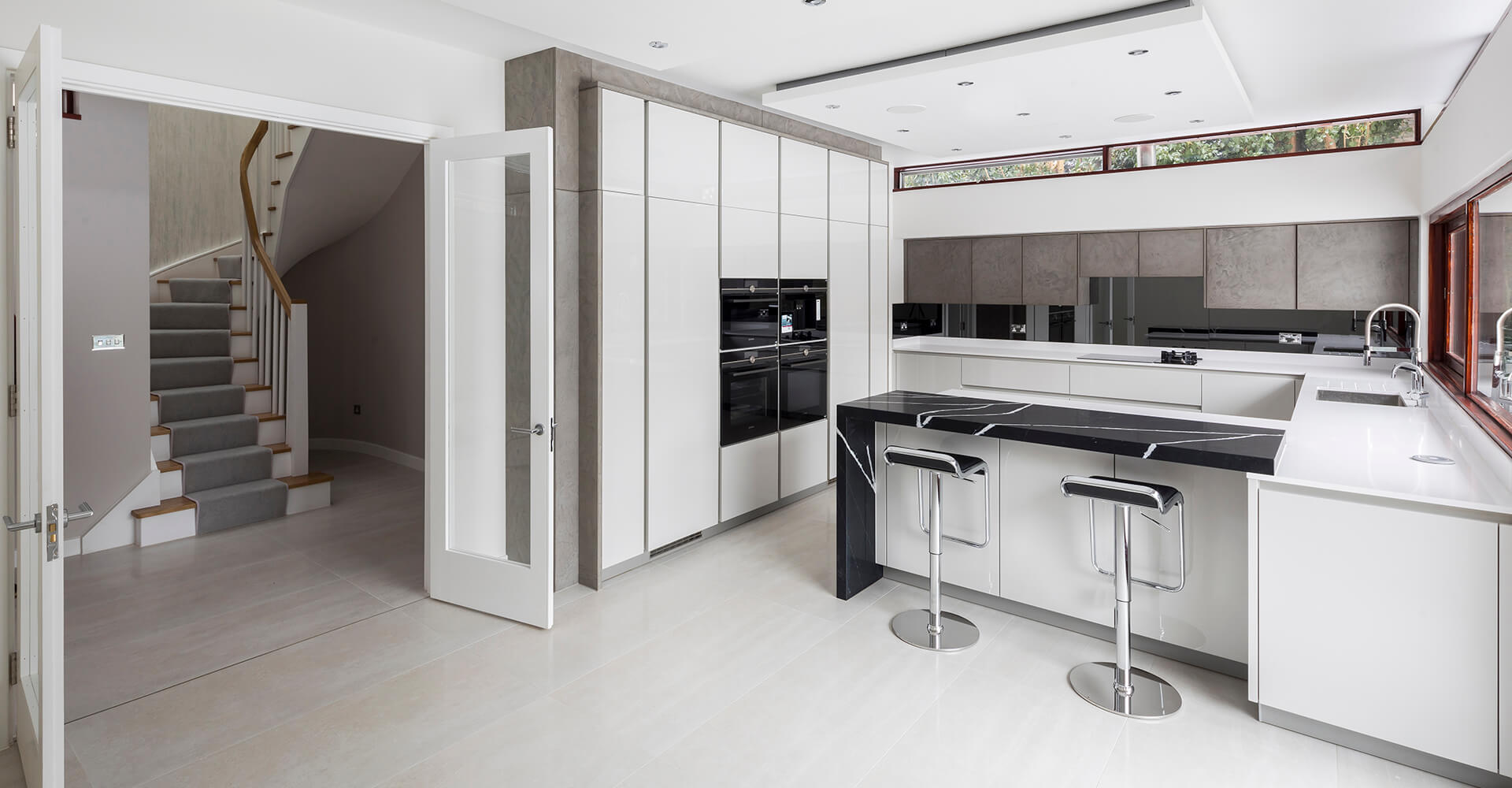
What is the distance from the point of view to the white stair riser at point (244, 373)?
5.80 meters

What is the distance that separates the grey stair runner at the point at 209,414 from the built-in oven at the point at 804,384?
A: 331 cm

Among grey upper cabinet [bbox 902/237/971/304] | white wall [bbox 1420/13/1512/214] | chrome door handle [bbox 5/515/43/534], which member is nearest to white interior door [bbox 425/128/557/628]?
chrome door handle [bbox 5/515/43/534]

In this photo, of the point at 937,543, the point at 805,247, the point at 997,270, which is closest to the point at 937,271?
the point at 997,270

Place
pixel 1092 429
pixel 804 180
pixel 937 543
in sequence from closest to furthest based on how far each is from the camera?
pixel 1092 429
pixel 937 543
pixel 804 180

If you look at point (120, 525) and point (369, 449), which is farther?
point (369, 449)

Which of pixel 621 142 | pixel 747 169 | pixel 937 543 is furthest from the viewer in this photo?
pixel 747 169

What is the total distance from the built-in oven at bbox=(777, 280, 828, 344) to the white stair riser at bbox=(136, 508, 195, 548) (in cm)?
369

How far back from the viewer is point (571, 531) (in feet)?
12.9

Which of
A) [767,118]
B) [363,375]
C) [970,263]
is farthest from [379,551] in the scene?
[970,263]

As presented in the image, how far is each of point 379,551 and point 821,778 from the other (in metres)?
3.14

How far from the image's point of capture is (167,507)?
474cm

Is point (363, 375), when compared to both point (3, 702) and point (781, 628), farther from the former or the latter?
point (781, 628)

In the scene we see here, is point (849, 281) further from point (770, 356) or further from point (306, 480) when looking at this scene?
point (306, 480)

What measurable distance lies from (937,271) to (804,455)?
2345mm
